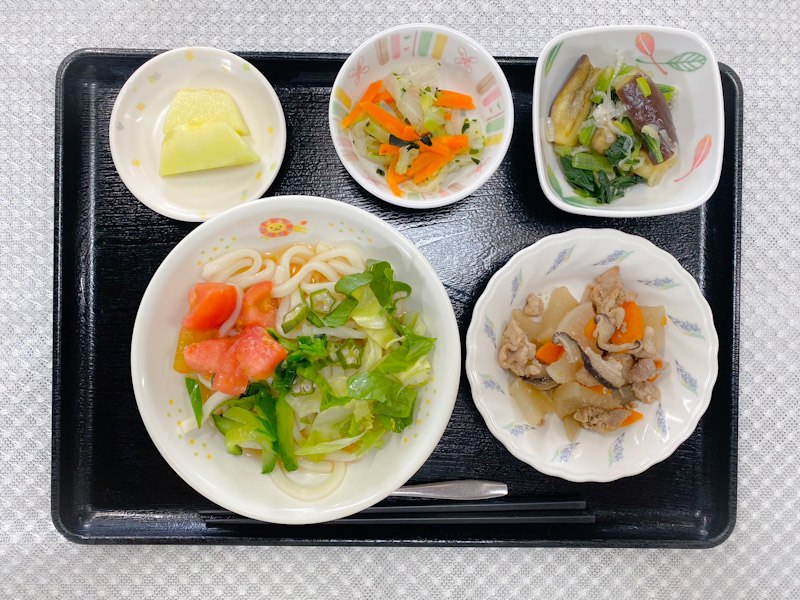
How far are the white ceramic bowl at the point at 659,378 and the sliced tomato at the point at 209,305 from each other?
67cm

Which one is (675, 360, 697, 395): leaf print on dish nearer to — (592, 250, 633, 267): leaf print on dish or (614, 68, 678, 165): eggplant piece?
(592, 250, 633, 267): leaf print on dish

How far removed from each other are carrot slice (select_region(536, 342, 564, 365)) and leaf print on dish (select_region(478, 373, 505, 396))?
148mm

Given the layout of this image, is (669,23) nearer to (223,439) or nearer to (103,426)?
(223,439)

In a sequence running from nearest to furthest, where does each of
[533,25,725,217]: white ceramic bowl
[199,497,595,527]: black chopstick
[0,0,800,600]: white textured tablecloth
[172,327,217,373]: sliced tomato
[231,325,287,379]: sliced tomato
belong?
[231,325,287,379]: sliced tomato, [172,327,217,373]: sliced tomato, [533,25,725,217]: white ceramic bowl, [199,497,595,527]: black chopstick, [0,0,800,600]: white textured tablecloth

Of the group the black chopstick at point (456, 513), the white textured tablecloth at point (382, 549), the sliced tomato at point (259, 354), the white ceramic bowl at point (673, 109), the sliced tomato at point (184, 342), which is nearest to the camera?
the sliced tomato at point (259, 354)

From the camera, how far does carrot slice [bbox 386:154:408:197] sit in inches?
70.0

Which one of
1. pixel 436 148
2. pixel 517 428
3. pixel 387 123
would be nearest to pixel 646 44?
pixel 436 148

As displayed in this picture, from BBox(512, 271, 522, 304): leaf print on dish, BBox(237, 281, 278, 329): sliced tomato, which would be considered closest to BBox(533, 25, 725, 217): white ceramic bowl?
BBox(512, 271, 522, 304): leaf print on dish

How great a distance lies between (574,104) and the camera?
1799 millimetres

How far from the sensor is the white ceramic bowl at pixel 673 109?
1.75 meters

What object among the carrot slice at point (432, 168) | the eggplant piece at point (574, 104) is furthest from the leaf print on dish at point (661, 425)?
the carrot slice at point (432, 168)

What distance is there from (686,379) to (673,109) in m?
0.82

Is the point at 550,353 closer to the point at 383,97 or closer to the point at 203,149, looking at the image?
the point at 383,97

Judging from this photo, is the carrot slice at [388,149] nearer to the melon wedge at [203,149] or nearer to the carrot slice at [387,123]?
the carrot slice at [387,123]
